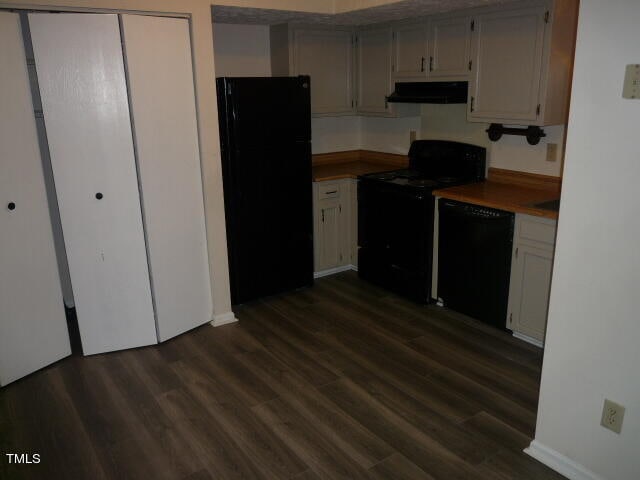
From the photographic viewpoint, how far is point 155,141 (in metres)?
3.17

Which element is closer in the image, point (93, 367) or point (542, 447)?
point (542, 447)

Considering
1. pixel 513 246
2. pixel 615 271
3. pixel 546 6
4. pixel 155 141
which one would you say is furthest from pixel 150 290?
pixel 546 6

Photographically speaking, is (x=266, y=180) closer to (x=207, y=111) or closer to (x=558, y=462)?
(x=207, y=111)

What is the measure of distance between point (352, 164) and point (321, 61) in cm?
101

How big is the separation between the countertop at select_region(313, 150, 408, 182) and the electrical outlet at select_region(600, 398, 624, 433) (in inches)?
107

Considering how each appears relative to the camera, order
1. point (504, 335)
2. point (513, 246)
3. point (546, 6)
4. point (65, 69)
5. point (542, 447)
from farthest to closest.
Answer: point (504, 335), point (513, 246), point (546, 6), point (65, 69), point (542, 447)

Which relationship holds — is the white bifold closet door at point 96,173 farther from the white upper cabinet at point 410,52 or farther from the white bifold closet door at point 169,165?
the white upper cabinet at point 410,52

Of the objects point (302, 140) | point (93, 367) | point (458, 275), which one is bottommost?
point (93, 367)

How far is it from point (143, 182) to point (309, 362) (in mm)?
1519

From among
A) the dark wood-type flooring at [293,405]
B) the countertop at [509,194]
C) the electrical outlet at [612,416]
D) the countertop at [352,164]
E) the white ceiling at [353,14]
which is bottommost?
the dark wood-type flooring at [293,405]

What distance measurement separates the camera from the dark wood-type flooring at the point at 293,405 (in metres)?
2.30

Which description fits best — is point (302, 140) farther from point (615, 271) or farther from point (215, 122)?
point (615, 271)

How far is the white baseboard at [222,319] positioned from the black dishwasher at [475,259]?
1564 mm

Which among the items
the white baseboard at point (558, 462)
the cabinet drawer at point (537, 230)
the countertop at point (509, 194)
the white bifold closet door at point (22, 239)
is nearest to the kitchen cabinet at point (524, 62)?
the countertop at point (509, 194)
